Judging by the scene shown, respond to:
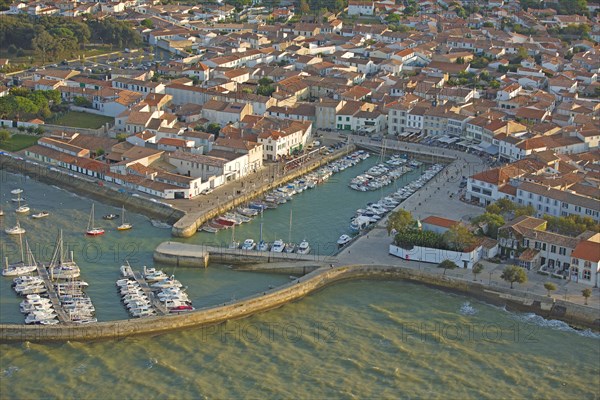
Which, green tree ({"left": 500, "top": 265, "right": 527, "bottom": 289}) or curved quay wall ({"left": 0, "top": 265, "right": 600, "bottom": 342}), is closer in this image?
curved quay wall ({"left": 0, "top": 265, "right": 600, "bottom": 342})

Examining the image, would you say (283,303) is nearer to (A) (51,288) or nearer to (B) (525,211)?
(A) (51,288)

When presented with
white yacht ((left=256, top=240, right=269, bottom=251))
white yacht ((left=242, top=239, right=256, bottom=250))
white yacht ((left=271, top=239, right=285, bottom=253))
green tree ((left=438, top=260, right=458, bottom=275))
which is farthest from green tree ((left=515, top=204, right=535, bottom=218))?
white yacht ((left=242, top=239, right=256, bottom=250))

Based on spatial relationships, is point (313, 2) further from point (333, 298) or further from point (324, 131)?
point (333, 298)

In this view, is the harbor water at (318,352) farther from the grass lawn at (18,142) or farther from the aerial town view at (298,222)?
the grass lawn at (18,142)

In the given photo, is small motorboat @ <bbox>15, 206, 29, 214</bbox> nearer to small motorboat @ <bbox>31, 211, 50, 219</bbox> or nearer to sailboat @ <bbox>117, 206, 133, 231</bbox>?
small motorboat @ <bbox>31, 211, 50, 219</bbox>

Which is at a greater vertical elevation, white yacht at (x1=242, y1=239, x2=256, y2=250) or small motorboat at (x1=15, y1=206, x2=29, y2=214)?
white yacht at (x1=242, y1=239, x2=256, y2=250)

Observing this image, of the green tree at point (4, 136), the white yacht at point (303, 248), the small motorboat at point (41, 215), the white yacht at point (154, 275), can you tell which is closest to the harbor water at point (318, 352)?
the white yacht at point (154, 275)
